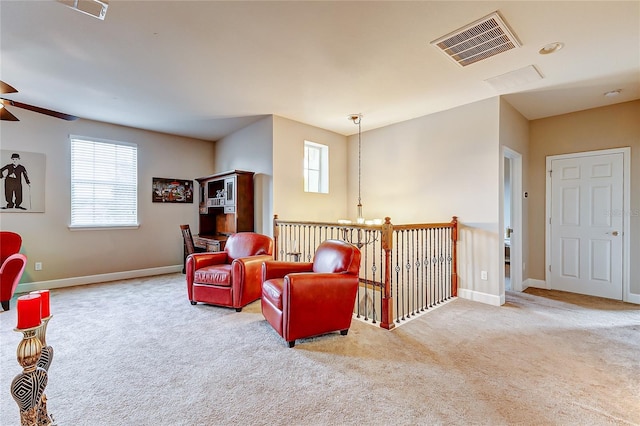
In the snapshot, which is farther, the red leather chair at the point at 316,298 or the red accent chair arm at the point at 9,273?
the red accent chair arm at the point at 9,273

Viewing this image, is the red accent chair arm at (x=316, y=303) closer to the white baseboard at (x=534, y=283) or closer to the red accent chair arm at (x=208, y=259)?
the red accent chair arm at (x=208, y=259)

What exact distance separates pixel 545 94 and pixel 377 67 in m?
2.38

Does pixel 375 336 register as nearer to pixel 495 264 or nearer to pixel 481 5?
pixel 495 264

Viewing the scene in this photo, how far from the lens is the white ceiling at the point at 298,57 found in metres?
2.13

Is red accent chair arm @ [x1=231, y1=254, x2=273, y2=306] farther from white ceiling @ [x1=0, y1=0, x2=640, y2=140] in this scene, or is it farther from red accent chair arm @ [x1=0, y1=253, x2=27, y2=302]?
red accent chair arm @ [x1=0, y1=253, x2=27, y2=302]

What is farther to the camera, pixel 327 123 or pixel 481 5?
pixel 327 123

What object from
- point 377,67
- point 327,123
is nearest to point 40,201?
point 327,123

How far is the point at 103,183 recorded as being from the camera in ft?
16.1

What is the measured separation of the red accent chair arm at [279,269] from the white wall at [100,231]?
3.46 m

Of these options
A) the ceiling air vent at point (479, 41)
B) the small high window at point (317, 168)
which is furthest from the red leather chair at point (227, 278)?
the ceiling air vent at point (479, 41)

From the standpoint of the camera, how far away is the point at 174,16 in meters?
2.18

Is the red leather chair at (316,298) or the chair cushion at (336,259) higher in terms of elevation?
the chair cushion at (336,259)

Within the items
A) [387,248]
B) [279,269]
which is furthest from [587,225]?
[279,269]

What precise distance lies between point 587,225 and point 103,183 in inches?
305
